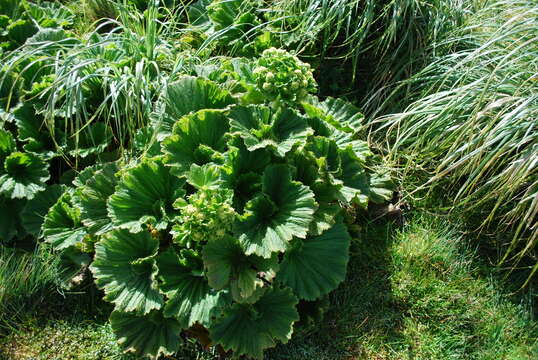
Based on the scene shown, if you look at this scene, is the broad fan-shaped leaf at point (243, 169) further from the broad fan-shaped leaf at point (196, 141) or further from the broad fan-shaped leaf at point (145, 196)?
the broad fan-shaped leaf at point (145, 196)

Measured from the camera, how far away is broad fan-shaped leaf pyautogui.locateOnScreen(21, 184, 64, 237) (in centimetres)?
283

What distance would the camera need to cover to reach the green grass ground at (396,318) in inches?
101

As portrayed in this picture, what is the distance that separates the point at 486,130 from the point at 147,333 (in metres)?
1.92

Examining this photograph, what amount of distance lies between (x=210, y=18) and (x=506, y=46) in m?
1.86

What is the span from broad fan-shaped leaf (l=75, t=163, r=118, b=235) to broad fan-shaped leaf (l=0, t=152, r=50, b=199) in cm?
37

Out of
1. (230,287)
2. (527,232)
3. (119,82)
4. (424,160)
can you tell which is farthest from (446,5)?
(230,287)

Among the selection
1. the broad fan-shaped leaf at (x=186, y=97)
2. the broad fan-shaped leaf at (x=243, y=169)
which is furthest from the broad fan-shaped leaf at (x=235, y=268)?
the broad fan-shaped leaf at (x=186, y=97)

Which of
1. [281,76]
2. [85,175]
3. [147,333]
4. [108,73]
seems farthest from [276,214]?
[108,73]

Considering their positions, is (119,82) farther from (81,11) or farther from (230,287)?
(81,11)

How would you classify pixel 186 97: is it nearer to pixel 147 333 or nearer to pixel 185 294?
pixel 185 294

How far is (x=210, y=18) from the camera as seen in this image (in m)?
3.49

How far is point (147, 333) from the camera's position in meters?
2.42

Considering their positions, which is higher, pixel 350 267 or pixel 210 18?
pixel 210 18

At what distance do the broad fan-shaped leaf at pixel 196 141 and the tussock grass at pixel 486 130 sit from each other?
3.31 ft
